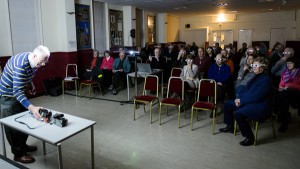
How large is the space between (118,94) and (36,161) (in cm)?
372

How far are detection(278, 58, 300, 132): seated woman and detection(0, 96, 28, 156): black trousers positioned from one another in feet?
12.3

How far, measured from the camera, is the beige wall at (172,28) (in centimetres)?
1349

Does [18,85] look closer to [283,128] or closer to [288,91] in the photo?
[283,128]

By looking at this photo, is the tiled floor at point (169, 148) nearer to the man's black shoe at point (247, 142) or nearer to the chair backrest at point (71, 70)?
the man's black shoe at point (247, 142)

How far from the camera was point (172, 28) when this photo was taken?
1396 cm

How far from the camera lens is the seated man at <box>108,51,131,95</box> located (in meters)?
6.55

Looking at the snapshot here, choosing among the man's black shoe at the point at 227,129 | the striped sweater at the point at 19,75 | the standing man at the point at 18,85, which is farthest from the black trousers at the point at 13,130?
the man's black shoe at the point at 227,129

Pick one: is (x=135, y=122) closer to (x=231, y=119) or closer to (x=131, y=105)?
(x=131, y=105)

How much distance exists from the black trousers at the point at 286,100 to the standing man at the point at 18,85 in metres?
3.53

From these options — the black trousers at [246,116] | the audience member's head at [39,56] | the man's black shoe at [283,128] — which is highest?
the audience member's head at [39,56]

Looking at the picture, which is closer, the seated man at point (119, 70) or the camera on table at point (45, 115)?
the camera on table at point (45, 115)

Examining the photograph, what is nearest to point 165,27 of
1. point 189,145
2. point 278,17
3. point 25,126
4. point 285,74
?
point 278,17

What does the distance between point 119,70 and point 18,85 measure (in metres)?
4.26

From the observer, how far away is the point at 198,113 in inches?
188
